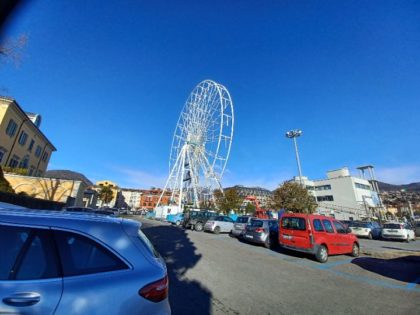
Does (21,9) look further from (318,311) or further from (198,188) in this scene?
(198,188)

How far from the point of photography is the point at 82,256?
6.20 feet

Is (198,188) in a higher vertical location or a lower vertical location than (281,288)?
higher

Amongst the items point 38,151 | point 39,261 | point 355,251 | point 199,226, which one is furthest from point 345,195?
point 39,261

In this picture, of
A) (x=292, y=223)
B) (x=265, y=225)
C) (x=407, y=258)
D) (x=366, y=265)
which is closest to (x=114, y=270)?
(x=292, y=223)

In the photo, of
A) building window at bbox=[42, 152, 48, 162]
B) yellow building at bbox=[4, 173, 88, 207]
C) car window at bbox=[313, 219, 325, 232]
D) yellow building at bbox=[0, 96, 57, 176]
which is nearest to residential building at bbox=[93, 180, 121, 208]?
building window at bbox=[42, 152, 48, 162]

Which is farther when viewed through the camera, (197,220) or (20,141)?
(20,141)

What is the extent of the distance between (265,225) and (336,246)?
13.0ft

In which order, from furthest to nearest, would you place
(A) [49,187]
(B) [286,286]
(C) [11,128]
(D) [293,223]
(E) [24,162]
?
(E) [24,162] < (A) [49,187] < (C) [11,128] < (D) [293,223] < (B) [286,286]

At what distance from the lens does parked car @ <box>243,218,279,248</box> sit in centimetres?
1288

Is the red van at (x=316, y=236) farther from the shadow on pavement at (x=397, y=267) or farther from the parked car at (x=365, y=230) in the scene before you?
the parked car at (x=365, y=230)

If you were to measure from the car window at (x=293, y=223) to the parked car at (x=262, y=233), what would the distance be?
2.56m

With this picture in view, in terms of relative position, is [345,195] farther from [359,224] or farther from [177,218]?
[177,218]

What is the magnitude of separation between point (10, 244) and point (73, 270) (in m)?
0.50

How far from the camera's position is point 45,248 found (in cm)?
179
